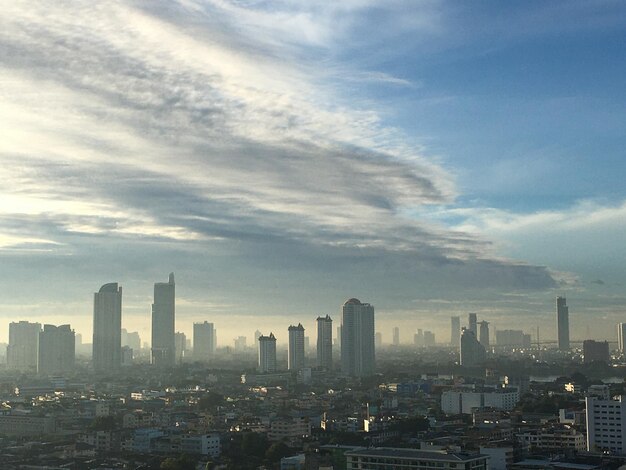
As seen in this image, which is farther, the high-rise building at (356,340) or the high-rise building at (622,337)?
the high-rise building at (622,337)

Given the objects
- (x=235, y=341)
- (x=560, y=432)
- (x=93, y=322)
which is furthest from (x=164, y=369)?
(x=235, y=341)

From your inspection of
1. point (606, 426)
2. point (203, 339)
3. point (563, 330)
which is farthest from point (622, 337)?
point (606, 426)

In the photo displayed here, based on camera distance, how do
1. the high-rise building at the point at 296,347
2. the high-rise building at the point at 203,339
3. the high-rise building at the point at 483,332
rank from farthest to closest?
the high-rise building at the point at 203,339 < the high-rise building at the point at 483,332 < the high-rise building at the point at 296,347

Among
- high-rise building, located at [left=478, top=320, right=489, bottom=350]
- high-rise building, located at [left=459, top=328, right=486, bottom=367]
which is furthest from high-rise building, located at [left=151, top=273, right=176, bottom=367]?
high-rise building, located at [left=478, top=320, right=489, bottom=350]

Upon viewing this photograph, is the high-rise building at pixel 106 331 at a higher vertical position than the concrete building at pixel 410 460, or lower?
higher

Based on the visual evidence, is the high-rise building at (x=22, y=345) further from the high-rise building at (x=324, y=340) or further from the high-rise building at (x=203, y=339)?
the high-rise building at (x=203, y=339)

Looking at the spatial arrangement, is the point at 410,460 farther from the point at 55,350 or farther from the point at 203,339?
the point at 203,339

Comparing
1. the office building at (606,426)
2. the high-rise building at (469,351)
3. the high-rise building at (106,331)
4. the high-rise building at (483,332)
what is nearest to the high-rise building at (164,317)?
the high-rise building at (106,331)
